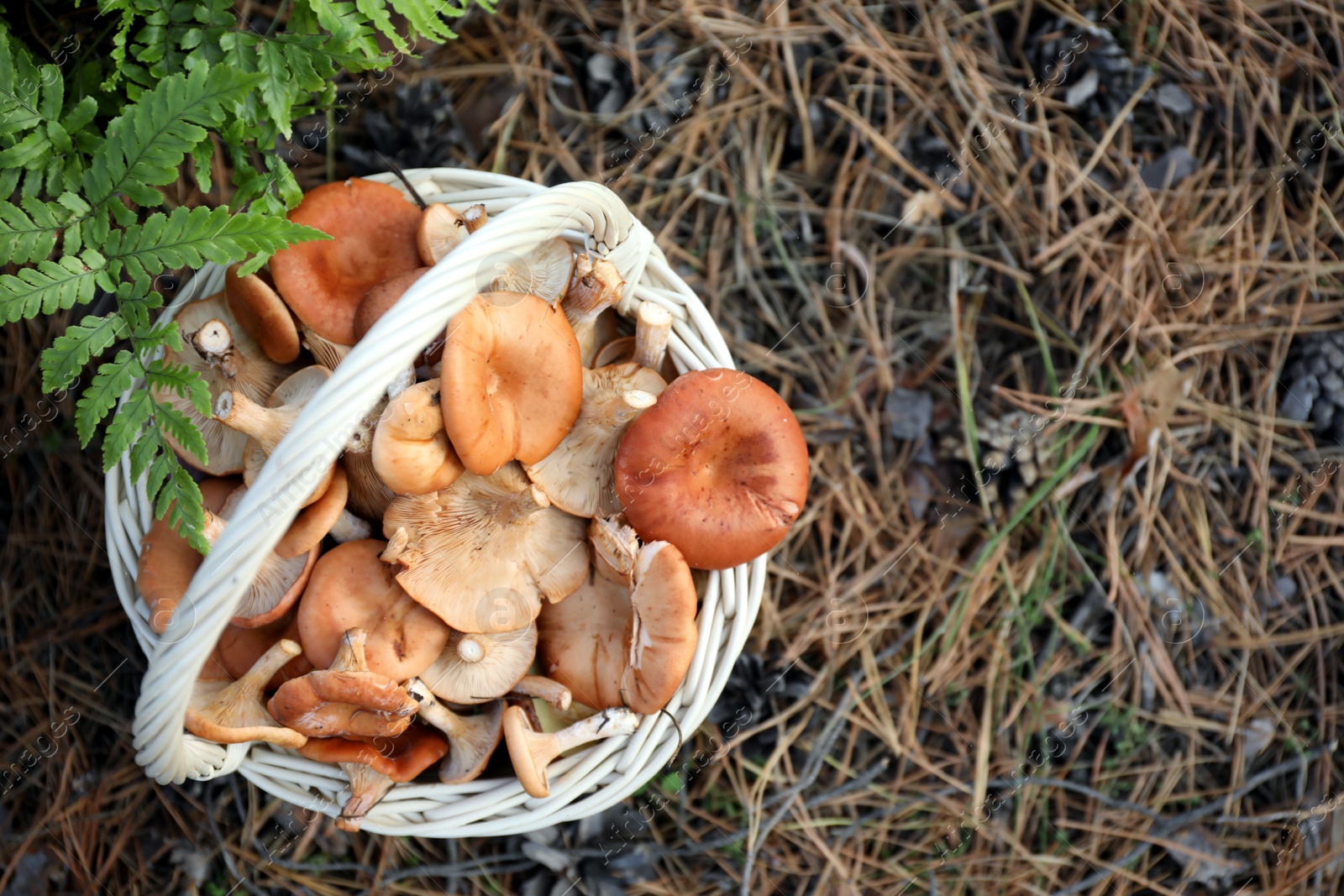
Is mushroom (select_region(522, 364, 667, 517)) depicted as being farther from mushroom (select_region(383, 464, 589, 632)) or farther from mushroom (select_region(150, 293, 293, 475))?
mushroom (select_region(150, 293, 293, 475))

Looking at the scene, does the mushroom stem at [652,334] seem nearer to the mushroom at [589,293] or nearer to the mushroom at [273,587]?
the mushroom at [589,293]

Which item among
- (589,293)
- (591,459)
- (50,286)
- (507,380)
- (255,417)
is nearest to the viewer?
(50,286)

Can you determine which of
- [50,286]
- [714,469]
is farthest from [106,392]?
[714,469]

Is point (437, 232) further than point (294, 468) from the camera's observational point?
Yes

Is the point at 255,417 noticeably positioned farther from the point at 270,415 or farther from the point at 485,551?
the point at 485,551

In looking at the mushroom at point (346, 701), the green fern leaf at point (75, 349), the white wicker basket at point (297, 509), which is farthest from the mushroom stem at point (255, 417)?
the mushroom at point (346, 701)

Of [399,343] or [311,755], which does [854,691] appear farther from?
[399,343]

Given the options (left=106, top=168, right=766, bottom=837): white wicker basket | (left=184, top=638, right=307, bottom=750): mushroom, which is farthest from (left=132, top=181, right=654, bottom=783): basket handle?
(left=184, top=638, right=307, bottom=750): mushroom
